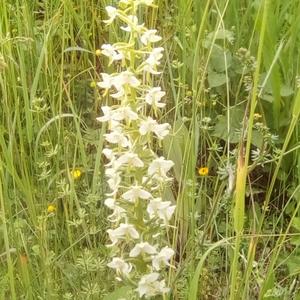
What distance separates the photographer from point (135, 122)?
1.30 meters

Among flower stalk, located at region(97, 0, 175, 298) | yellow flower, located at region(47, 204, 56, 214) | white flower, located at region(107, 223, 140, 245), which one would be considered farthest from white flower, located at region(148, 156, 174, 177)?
yellow flower, located at region(47, 204, 56, 214)

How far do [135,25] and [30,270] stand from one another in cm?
67

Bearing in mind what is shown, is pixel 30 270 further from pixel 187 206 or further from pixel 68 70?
pixel 68 70

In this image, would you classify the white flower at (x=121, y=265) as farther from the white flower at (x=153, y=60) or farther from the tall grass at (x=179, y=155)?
the white flower at (x=153, y=60)

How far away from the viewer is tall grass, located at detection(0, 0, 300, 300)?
163cm

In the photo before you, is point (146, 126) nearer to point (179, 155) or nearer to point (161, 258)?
point (161, 258)

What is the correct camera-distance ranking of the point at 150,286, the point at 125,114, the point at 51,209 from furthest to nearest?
the point at 51,209
the point at 150,286
the point at 125,114

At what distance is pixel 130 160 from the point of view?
130 cm

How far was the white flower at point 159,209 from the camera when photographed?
1335 mm

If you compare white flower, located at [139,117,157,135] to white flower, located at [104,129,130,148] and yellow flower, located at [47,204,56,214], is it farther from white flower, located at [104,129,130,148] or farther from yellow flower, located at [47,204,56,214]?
yellow flower, located at [47,204,56,214]

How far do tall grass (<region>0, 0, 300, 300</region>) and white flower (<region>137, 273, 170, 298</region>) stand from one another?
0.10 m

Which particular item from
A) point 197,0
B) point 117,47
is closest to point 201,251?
point 117,47

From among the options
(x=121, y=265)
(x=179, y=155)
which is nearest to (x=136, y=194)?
(x=121, y=265)

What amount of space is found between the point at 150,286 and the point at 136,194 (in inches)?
7.3
